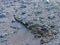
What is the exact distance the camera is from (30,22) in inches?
61.6

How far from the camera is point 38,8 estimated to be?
5.74ft

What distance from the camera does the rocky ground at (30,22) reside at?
4.74ft

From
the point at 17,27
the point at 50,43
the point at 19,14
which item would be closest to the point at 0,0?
the point at 19,14

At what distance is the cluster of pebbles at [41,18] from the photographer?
145 cm

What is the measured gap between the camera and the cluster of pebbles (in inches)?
57.1

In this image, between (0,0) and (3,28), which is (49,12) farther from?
(0,0)

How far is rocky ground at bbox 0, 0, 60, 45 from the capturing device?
4.74ft

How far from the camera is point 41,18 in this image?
62.9 inches

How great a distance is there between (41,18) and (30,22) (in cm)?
11

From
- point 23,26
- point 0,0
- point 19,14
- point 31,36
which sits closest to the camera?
point 31,36

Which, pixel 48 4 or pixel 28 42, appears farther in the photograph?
pixel 48 4

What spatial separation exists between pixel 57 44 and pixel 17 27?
424 millimetres

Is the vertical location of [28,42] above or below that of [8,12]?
below

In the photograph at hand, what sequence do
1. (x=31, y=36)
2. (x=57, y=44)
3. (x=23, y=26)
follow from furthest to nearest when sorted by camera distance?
(x=23, y=26)
(x=31, y=36)
(x=57, y=44)
